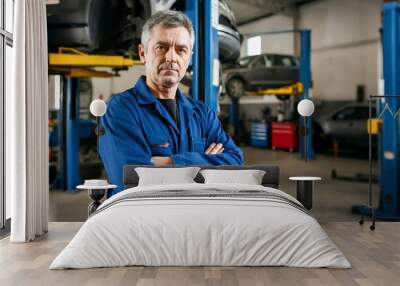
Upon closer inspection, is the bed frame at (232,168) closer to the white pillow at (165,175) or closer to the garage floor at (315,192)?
the white pillow at (165,175)

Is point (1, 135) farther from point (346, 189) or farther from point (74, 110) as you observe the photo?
point (346, 189)

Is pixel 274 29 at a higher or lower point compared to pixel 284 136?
higher

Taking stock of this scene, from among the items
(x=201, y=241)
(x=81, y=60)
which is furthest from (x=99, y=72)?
(x=201, y=241)

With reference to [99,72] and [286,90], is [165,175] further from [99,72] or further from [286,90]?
[286,90]

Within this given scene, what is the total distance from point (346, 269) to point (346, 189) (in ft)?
11.0

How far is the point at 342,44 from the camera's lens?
8078mm

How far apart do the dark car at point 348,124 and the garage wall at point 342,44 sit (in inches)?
10.5

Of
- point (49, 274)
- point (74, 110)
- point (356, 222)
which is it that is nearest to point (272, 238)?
point (49, 274)

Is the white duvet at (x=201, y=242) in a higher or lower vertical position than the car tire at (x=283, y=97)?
lower

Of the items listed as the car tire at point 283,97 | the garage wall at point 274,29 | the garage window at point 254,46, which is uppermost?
the garage wall at point 274,29

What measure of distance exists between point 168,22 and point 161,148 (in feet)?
3.54

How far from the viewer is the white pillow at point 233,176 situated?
404 centimetres

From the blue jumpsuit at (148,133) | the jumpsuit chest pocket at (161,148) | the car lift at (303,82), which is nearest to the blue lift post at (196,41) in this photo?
the blue jumpsuit at (148,133)

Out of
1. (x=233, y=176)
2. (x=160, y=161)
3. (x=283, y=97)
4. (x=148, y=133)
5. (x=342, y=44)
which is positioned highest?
(x=342, y=44)
